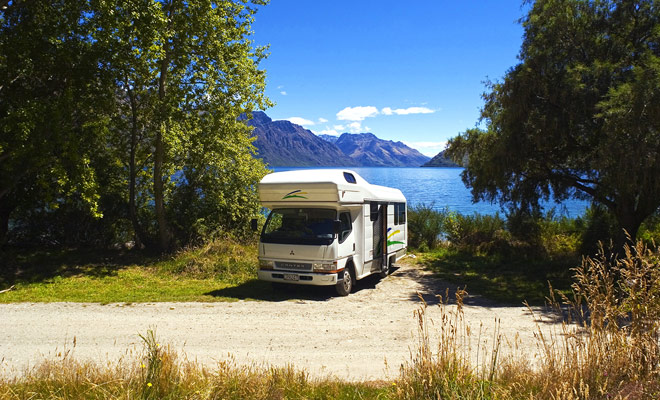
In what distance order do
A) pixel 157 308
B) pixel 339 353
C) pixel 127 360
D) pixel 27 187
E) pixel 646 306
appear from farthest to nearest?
pixel 27 187 < pixel 157 308 < pixel 339 353 < pixel 127 360 < pixel 646 306

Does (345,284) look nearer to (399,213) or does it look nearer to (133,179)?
(399,213)

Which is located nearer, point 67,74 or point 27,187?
point 67,74

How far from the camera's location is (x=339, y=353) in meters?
6.32

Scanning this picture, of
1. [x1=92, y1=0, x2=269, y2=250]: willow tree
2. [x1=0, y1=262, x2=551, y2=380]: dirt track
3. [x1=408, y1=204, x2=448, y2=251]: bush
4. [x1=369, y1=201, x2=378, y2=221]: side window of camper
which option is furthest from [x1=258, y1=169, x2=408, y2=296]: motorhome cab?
[x1=408, y1=204, x2=448, y2=251]: bush

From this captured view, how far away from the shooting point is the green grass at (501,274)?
11.3 m

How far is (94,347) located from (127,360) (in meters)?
1.20

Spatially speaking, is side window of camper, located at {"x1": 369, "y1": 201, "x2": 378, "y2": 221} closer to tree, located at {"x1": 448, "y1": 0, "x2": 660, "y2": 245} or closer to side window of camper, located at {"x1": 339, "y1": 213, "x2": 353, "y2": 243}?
side window of camper, located at {"x1": 339, "y1": 213, "x2": 353, "y2": 243}

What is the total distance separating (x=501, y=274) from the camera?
13820 millimetres

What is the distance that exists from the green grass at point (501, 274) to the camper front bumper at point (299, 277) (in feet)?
10.8

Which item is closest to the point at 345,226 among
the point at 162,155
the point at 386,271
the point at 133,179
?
the point at 386,271

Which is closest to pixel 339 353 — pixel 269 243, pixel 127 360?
pixel 127 360

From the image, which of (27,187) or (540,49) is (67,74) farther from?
(540,49)

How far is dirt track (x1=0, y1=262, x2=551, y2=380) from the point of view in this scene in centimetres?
600

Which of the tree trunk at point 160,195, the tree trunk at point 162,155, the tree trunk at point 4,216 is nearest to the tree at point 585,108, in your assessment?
the tree trunk at point 162,155
